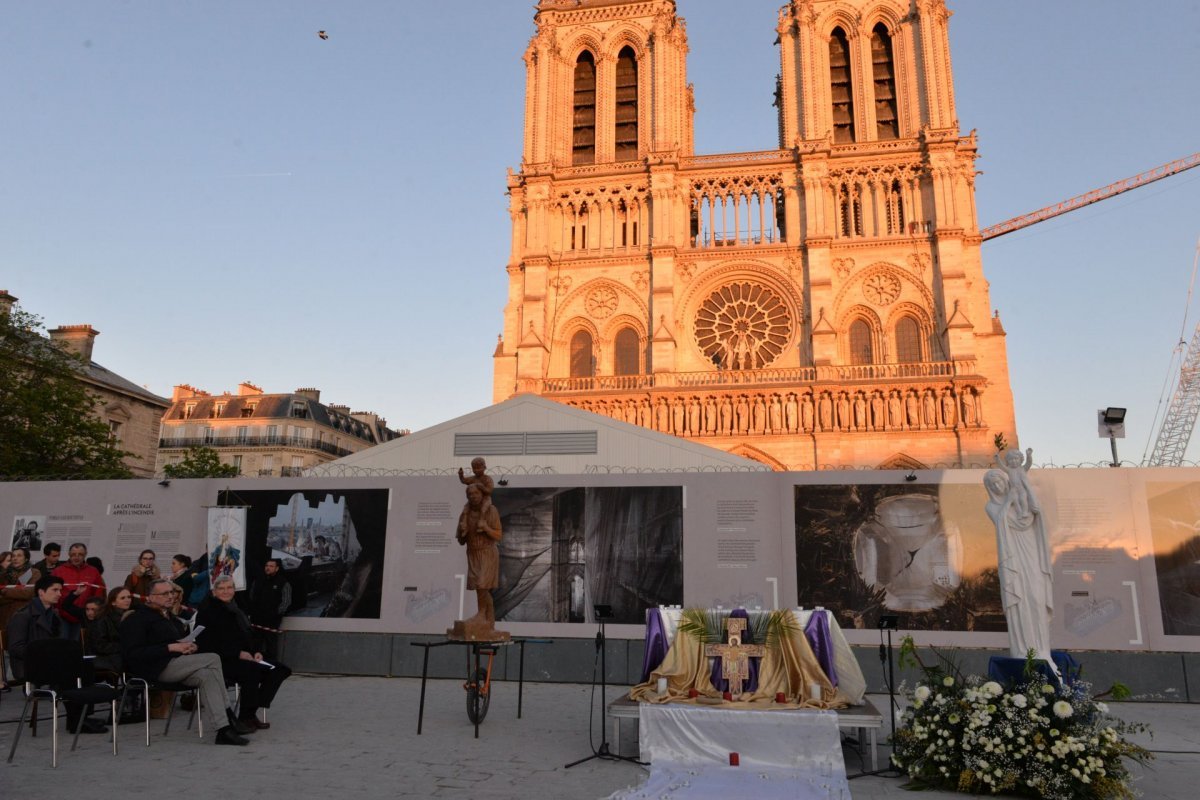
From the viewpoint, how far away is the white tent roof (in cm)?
1515

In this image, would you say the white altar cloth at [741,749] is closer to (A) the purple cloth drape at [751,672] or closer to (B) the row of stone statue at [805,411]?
(A) the purple cloth drape at [751,672]

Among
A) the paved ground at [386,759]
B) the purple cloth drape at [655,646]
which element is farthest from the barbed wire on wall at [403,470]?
the purple cloth drape at [655,646]

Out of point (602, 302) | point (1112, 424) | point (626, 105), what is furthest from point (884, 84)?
point (1112, 424)

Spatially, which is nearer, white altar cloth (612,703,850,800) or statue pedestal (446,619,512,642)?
white altar cloth (612,703,850,800)

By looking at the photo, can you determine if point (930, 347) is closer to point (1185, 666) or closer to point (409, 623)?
point (1185, 666)

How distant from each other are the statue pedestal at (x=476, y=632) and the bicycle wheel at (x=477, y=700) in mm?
336

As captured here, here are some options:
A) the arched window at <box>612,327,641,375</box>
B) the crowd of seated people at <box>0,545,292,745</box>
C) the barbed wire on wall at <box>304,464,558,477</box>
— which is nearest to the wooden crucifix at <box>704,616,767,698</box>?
the crowd of seated people at <box>0,545,292,745</box>

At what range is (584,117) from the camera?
38.5 meters

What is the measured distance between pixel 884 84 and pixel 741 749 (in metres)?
36.0

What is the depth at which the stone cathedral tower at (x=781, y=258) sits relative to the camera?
30.5 m

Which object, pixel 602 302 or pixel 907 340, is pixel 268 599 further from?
pixel 907 340

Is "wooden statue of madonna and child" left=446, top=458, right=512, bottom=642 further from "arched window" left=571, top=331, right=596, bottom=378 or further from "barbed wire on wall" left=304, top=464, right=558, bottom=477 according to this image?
"arched window" left=571, top=331, right=596, bottom=378

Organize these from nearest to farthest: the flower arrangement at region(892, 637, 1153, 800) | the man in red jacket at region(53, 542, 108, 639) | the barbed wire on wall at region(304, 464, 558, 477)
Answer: the flower arrangement at region(892, 637, 1153, 800) → the man in red jacket at region(53, 542, 108, 639) → the barbed wire on wall at region(304, 464, 558, 477)

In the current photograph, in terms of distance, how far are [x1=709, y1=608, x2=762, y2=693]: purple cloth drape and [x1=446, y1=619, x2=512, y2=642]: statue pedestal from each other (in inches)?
88.4
